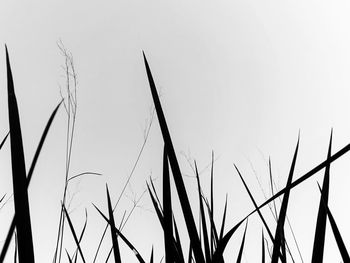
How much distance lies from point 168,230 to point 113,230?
16 cm

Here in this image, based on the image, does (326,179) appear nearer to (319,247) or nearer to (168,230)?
(319,247)

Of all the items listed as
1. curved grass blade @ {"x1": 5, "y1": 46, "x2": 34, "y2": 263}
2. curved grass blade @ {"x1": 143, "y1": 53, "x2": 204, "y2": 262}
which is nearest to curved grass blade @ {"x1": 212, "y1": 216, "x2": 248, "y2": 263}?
curved grass blade @ {"x1": 143, "y1": 53, "x2": 204, "y2": 262}

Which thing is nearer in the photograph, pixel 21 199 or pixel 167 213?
pixel 21 199

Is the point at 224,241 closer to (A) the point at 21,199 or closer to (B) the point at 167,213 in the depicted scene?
(B) the point at 167,213

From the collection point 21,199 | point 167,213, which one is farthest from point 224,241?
point 21,199

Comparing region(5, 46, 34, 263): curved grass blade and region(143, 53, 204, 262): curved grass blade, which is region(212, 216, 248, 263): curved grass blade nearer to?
region(143, 53, 204, 262): curved grass blade

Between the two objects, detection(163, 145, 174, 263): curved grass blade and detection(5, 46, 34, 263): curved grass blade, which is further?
detection(163, 145, 174, 263): curved grass blade

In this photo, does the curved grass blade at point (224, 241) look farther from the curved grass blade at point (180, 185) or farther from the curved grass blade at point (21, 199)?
the curved grass blade at point (21, 199)

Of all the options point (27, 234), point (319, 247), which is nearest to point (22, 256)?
point (27, 234)

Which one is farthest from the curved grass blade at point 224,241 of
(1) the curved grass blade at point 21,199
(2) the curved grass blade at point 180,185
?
(1) the curved grass blade at point 21,199

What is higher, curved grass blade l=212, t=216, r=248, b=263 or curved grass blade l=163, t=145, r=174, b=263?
curved grass blade l=163, t=145, r=174, b=263

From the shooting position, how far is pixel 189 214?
228mm

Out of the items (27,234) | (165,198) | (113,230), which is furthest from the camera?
(113,230)

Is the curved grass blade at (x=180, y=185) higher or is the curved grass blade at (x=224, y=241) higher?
the curved grass blade at (x=180, y=185)
